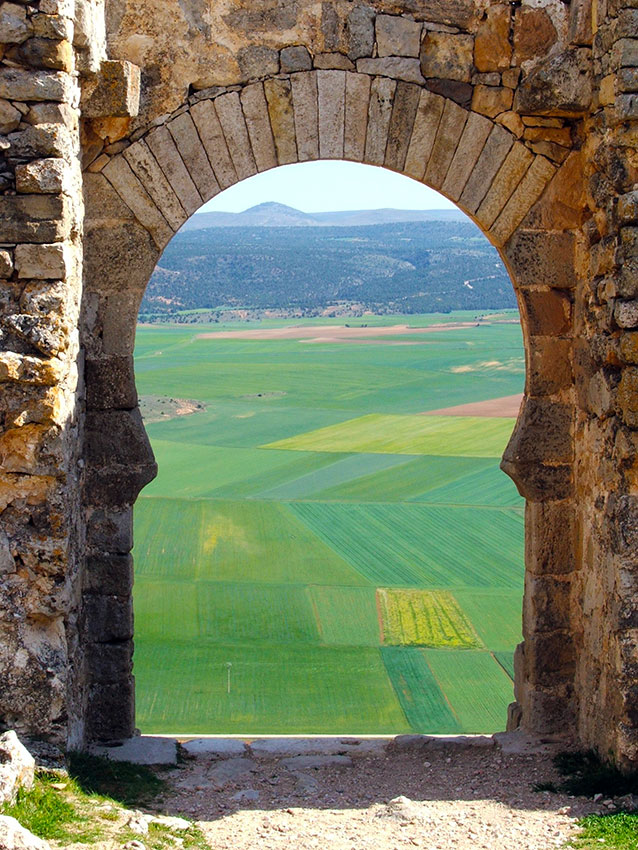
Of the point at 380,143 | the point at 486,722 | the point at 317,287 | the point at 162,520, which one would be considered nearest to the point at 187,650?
the point at 486,722

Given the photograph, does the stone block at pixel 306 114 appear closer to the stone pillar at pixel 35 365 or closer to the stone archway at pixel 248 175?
the stone archway at pixel 248 175

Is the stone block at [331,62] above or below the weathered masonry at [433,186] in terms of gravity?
above

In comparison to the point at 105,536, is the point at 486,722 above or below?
below

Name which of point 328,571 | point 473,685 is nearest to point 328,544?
point 328,571

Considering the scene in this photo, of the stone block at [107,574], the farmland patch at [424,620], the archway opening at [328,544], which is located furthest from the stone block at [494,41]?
the farmland patch at [424,620]

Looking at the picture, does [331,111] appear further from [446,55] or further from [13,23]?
[13,23]

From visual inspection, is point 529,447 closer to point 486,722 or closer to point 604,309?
point 604,309

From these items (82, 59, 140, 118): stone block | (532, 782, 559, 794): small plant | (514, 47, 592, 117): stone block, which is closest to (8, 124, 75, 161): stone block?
(82, 59, 140, 118): stone block
